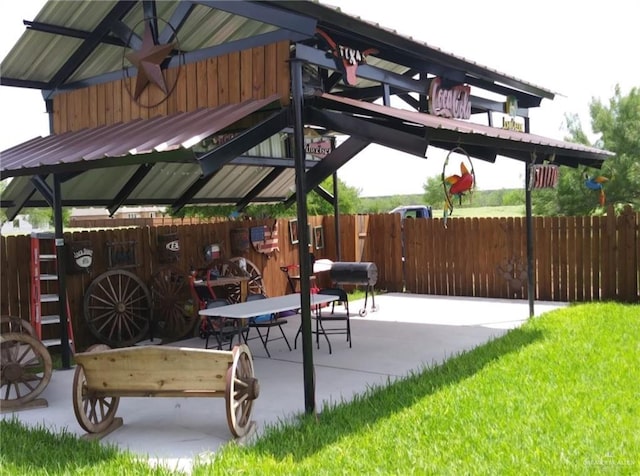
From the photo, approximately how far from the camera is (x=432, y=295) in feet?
40.7

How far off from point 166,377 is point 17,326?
3.37 m

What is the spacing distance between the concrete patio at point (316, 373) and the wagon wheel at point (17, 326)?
2.01 feet

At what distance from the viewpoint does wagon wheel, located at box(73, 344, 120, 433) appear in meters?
4.81

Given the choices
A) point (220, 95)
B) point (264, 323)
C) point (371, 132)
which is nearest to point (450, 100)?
point (371, 132)

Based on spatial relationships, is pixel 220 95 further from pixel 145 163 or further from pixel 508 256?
pixel 508 256

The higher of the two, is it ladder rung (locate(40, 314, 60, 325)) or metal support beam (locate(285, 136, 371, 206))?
metal support beam (locate(285, 136, 371, 206))

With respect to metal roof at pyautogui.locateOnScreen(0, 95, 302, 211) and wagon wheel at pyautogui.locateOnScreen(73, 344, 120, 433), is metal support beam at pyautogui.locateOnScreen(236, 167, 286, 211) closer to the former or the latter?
metal roof at pyautogui.locateOnScreen(0, 95, 302, 211)

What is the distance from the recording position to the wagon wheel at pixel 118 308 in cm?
827

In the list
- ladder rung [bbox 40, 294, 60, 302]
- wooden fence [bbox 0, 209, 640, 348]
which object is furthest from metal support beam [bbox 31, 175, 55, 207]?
ladder rung [bbox 40, 294, 60, 302]

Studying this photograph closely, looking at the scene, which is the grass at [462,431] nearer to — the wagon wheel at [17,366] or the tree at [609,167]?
the wagon wheel at [17,366]

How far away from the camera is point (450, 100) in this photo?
847cm

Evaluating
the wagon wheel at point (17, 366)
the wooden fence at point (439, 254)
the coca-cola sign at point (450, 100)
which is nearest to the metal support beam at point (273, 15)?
the coca-cola sign at point (450, 100)

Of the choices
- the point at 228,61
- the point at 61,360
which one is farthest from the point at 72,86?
the point at 61,360

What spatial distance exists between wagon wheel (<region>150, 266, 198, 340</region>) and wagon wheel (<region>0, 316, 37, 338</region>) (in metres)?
2.04
